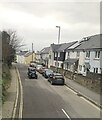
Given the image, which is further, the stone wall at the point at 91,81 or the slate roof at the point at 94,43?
the slate roof at the point at 94,43

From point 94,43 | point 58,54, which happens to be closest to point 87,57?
point 94,43

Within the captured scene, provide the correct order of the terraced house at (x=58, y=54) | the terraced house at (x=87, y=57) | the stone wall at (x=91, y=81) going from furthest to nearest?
the terraced house at (x=58, y=54)
the terraced house at (x=87, y=57)
the stone wall at (x=91, y=81)

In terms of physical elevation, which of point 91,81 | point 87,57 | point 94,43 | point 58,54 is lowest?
point 91,81

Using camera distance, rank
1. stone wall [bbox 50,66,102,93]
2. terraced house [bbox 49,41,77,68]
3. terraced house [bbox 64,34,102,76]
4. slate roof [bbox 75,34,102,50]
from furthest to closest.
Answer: terraced house [bbox 49,41,77,68], slate roof [bbox 75,34,102,50], terraced house [bbox 64,34,102,76], stone wall [bbox 50,66,102,93]

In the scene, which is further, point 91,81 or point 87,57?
point 87,57

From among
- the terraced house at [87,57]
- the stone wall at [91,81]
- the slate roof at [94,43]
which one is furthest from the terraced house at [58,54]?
the stone wall at [91,81]

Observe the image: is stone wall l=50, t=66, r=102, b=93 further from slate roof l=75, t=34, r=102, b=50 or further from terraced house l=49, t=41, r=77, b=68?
terraced house l=49, t=41, r=77, b=68

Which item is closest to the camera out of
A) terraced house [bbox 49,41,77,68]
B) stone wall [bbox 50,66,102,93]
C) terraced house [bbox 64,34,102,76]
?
stone wall [bbox 50,66,102,93]

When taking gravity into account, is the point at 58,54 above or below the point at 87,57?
above

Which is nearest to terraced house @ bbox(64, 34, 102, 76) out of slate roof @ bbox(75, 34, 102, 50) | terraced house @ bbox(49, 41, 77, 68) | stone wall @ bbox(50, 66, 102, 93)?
slate roof @ bbox(75, 34, 102, 50)

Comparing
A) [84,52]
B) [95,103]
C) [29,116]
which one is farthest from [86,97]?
[84,52]

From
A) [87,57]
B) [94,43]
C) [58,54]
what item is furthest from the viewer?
[58,54]

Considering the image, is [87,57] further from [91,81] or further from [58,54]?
[58,54]

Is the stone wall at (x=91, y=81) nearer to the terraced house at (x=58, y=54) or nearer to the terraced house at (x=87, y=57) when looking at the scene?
the terraced house at (x=87, y=57)
